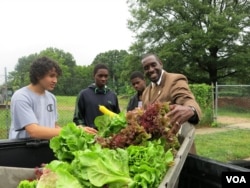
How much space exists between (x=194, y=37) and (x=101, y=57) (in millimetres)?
51405

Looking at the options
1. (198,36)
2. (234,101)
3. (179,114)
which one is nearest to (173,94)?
(179,114)

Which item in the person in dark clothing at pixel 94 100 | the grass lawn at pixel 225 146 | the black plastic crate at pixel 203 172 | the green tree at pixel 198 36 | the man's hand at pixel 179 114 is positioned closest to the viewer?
the black plastic crate at pixel 203 172

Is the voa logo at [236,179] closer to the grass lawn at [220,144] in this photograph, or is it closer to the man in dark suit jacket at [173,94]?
the man in dark suit jacket at [173,94]

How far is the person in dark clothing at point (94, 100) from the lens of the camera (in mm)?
4758

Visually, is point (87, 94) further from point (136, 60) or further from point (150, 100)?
point (136, 60)

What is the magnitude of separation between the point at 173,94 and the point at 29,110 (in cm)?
128

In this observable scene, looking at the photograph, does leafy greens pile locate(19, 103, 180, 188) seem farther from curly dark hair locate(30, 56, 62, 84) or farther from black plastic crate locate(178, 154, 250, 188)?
curly dark hair locate(30, 56, 62, 84)

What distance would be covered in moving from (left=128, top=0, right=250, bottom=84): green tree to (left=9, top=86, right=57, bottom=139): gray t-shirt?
28763 millimetres

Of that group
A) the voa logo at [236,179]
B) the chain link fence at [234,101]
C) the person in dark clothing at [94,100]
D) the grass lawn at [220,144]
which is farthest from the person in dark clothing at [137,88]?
the chain link fence at [234,101]

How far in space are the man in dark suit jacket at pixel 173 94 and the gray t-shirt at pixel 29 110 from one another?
962 millimetres

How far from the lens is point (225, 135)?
1213 centimetres

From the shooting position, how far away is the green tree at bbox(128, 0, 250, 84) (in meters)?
31.5

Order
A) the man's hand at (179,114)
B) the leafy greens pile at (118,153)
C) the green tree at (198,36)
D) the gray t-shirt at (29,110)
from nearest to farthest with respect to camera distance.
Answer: the leafy greens pile at (118,153), the man's hand at (179,114), the gray t-shirt at (29,110), the green tree at (198,36)

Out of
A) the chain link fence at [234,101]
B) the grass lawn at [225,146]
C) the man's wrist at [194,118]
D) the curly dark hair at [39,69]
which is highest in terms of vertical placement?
the curly dark hair at [39,69]
